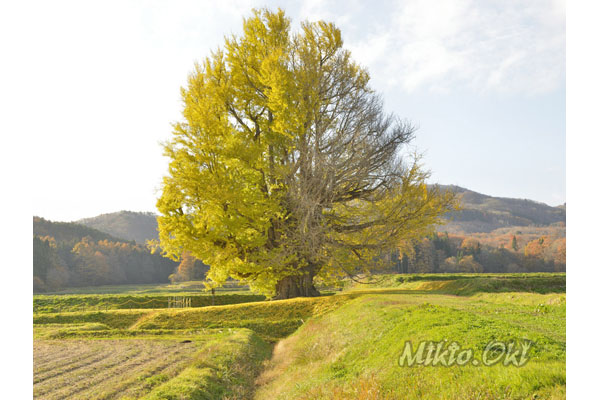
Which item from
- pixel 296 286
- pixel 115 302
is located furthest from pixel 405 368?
pixel 115 302

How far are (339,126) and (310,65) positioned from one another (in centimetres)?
305

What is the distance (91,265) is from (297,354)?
7704cm

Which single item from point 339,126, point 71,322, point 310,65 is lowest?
point 71,322

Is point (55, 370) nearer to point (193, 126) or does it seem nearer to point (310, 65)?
point (193, 126)

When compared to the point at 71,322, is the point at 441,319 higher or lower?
higher

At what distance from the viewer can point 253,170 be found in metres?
17.0

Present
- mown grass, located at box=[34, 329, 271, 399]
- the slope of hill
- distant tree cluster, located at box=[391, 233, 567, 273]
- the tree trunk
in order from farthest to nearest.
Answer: the slope of hill
distant tree cluster, located at box=[391, 233, 567, 273]
the tree trunk
mown grass, located at box=[34, 329, 271, 399]

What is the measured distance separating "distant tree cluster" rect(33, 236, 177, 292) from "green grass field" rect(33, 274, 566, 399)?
194 ft

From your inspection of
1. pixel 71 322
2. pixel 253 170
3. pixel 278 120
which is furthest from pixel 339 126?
pixel 71 322

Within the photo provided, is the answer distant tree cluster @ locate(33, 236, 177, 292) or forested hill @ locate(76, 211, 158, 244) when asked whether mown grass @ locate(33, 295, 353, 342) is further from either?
forested hill @ locate(76, 211, 158, 244)

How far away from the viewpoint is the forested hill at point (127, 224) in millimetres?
163500

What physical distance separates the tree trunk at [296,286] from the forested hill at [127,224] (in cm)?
15450

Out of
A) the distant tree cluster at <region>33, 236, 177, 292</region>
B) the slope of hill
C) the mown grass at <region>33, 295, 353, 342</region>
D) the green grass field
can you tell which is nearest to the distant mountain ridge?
the slope of hill

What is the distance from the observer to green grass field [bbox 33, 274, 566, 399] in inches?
202
